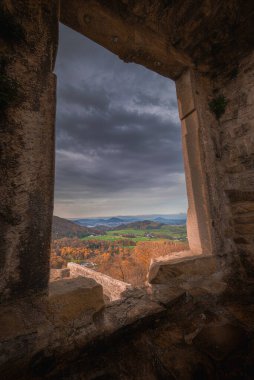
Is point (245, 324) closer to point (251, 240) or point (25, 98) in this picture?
point (251, 240)

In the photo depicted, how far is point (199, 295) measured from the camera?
177 cm

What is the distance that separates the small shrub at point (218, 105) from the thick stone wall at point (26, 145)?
210 centimetres

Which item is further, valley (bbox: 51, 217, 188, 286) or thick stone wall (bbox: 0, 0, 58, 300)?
valley (bbox: 51, 217, 188, 286)

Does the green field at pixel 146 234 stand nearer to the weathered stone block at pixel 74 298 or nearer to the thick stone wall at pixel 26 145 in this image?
the weathered stone block at pixel 74 298

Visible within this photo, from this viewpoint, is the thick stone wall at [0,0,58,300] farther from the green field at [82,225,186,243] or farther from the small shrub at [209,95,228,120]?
the green field at [82,225,186,243]

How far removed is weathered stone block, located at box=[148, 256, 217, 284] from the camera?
1.82 metres

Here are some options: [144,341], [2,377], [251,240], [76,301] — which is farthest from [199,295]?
[2,377]

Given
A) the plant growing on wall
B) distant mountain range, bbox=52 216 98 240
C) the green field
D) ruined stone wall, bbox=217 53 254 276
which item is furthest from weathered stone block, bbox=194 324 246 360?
distant mountain range, bbox=52 216 98 240

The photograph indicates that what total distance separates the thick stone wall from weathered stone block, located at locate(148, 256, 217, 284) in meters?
1.10

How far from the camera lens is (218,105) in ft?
8.12

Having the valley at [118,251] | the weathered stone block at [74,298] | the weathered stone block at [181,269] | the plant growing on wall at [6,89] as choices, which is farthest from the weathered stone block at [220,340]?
the plant growing on wall at [6,89]

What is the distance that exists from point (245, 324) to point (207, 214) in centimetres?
104

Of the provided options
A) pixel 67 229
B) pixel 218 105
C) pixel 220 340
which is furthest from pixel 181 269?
pixel 67 229

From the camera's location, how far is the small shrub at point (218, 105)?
246 cm
